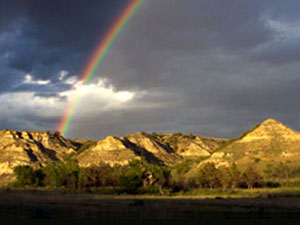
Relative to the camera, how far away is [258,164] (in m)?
142

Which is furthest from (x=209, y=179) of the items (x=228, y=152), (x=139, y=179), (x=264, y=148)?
(x=228, y=152)

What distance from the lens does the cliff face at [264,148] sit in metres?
145

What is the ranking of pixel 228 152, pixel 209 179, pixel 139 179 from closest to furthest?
pixel 139 179, pixel 209 179, pixel 228 152

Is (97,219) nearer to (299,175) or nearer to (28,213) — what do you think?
(28,213)

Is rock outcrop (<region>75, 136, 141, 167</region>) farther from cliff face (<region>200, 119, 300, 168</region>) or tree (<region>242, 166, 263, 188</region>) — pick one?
tree (<region>242, 166, 263, 188</region>)

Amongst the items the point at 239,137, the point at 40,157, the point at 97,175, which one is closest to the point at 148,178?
the point at 97,175

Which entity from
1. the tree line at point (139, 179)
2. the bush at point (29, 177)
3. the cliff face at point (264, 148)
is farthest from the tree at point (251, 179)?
the bush at point (29, 177)

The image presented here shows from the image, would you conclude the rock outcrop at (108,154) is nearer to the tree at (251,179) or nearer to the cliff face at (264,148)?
the cliff face at (264,148)

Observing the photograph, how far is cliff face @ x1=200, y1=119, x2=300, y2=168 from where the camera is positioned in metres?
145

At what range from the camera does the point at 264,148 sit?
156 meters

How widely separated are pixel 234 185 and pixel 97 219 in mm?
70137

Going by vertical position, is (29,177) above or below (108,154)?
below

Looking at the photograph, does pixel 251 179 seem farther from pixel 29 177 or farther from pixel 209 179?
pixel 29 177

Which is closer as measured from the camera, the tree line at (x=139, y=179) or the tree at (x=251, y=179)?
the tree line at (x=139, y=179)
